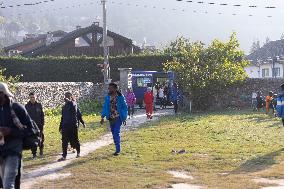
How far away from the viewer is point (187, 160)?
12.6 meters

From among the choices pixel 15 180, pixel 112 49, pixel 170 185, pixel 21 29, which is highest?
pixel 21 29

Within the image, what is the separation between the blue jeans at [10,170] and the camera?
6922 millimetres

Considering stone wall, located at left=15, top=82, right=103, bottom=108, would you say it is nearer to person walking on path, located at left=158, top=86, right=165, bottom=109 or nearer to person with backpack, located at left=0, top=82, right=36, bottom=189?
person walking on path, located at left=158, top=86, right=165, bottom=109

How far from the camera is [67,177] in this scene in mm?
10969

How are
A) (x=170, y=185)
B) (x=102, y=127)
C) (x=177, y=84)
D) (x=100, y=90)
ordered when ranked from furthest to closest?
(x=100, y=90), (x=177, y=84), (x=102, y=127), (x=170, y=185)

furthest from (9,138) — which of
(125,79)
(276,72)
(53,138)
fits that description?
(276,72)

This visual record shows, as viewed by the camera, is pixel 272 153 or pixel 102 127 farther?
pixel 102 127

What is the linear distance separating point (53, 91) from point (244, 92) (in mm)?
12054

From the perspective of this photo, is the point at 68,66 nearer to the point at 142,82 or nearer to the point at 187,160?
the point at 142,82

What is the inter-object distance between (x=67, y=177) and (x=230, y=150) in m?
4.73

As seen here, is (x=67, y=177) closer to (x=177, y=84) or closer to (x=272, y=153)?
(x=272, y=153)

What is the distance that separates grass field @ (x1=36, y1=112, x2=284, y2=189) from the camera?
10.4 meters

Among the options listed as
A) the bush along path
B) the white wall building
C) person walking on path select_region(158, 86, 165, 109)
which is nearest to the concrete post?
person walking on path select_region(158, 86, 165, 109)

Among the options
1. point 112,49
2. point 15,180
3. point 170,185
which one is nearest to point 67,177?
point 170,185
